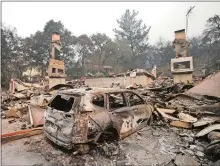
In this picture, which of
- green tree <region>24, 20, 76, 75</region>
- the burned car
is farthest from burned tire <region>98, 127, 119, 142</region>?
Result: green tree <region>24, 20, 76, 75</region>

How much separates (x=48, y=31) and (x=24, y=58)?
7216mm

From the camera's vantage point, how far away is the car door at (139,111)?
6.21 m

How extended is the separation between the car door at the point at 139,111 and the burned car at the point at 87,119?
29 millimetres

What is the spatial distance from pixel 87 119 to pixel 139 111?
222cm

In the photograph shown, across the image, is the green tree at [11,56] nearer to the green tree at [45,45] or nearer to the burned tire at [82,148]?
the green tree at [45,45]

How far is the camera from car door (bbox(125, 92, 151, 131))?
621cm

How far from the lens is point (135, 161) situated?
15.7 ft

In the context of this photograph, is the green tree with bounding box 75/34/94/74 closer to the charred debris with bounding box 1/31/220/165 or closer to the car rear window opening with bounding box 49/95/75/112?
the charred debris with bounding box 1/31/220/165

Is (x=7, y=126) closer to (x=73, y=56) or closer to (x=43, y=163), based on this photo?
(x=43, y=163)

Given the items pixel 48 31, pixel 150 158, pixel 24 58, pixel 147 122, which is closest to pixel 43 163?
pixel 150 158

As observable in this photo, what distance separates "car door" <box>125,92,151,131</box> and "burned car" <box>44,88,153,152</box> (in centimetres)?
3

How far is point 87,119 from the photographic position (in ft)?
15.4

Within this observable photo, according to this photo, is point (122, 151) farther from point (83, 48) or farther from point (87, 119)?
point (83, 48)

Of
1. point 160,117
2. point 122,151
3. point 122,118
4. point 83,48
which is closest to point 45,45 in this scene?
point 83,48
